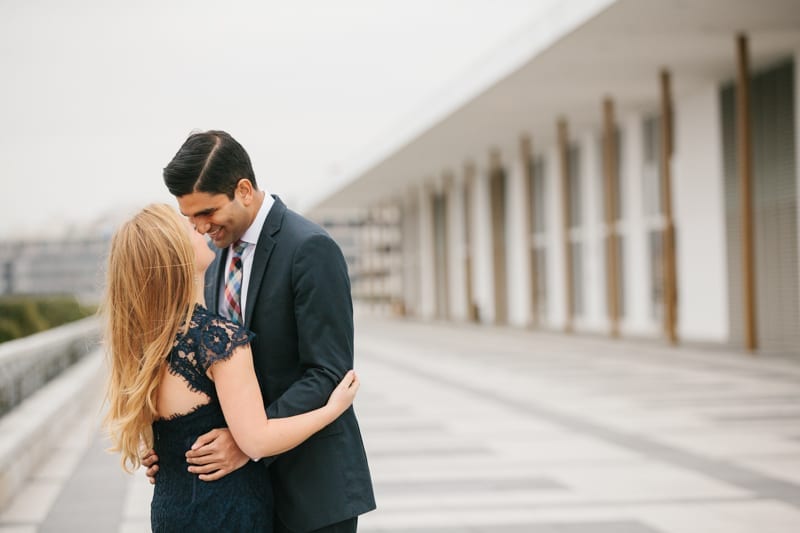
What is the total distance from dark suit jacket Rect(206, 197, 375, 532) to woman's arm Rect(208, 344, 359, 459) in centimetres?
6

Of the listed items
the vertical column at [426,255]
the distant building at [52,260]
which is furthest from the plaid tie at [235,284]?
the distant building at [52,260]

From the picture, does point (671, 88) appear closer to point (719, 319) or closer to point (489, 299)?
point (719, 319)

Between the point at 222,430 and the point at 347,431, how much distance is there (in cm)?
31

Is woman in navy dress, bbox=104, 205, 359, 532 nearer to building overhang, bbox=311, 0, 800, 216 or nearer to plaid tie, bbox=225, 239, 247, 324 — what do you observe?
plaid tie, bbox=225, 239, 247, 324

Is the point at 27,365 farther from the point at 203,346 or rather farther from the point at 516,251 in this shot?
the point at 516,251

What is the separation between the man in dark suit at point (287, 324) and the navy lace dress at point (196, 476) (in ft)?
0.13

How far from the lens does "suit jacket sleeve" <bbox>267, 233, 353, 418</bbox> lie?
2488 millimetres

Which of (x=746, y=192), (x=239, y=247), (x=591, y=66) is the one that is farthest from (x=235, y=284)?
(x=591, y=66)

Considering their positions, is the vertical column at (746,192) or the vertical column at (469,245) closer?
the vertical column at (746,192)

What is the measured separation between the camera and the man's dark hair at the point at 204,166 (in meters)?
2.47

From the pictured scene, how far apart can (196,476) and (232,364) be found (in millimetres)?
297

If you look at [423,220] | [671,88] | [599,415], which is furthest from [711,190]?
[423,220]

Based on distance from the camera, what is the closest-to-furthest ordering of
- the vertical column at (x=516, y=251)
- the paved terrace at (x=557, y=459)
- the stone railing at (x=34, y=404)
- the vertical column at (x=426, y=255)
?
1. the paved terrace at (x=557, y=459)
2. the stone railing at (x=34, y=404)
3. the vertical column at (x=516, y=251)
4. the vertical column at (x=426, y=255)

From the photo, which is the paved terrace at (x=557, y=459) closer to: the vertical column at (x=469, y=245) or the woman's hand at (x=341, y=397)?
the woman's hand at (x=341, y=397)
